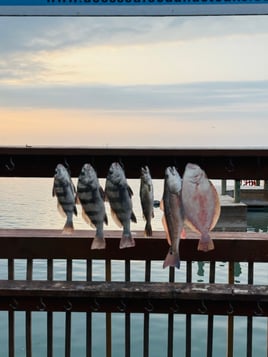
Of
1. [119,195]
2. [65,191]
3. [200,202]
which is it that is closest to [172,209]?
[200,202]

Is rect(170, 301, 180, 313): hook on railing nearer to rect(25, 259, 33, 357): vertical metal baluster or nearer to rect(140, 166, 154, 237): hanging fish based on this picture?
rect(140, 166, 154, 237): hanging fish

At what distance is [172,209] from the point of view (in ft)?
7.55

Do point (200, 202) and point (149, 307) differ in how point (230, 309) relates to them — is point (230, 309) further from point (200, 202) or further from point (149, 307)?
point (200, 202)

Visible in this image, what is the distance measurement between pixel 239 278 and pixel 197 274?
1001mm

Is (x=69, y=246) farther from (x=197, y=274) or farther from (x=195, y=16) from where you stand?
(x=197, y=274)

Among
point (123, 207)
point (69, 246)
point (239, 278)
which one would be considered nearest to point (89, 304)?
point (69, 246)

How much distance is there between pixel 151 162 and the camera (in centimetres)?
267

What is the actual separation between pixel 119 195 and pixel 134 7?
2.54ft

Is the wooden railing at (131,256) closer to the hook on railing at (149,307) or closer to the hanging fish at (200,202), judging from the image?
the hook on railing at (149,307)

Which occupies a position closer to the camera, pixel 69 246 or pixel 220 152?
pixel 220 152

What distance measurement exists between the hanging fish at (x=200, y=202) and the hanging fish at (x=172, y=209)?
3cm

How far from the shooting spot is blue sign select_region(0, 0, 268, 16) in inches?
80.7

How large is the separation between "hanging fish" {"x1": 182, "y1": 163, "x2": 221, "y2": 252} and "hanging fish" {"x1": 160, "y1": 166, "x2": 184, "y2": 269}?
3cm

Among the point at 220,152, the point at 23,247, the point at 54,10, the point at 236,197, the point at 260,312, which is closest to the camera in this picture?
the point at 54,10
